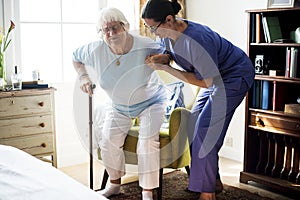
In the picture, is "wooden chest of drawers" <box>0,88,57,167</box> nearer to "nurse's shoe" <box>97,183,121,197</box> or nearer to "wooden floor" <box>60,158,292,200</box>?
"wooden floor" <box>60,158,292,200</box>

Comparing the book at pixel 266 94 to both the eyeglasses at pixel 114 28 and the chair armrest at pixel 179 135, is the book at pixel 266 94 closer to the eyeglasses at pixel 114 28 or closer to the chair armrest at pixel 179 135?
the chair armrest at pixel 179 135

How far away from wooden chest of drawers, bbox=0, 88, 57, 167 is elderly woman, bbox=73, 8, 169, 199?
49 centimetres

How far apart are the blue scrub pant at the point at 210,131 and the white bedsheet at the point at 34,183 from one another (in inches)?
55.8

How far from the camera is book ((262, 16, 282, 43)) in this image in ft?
10.6

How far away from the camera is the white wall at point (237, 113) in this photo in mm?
3869

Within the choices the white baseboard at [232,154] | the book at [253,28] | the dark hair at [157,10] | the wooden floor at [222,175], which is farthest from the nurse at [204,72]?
the white baseboard at [232,154]

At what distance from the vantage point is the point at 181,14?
434cm

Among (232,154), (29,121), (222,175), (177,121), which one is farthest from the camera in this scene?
(232,154)

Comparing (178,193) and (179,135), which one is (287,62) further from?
(178,193)

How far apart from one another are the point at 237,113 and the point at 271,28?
1071 millimetres

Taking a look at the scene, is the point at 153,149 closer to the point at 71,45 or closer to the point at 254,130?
the point at 254,130

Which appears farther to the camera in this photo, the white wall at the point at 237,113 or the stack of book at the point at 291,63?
the white wall at the point at 237,113

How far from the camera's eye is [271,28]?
127 inches

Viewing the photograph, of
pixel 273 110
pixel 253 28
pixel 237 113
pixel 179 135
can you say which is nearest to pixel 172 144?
pixel 179 135
